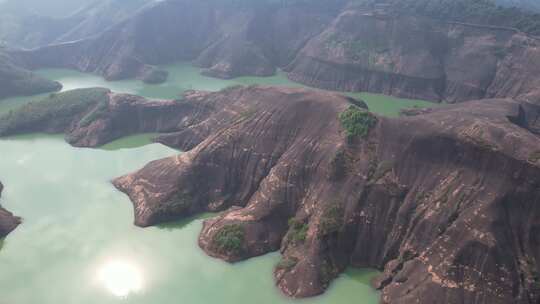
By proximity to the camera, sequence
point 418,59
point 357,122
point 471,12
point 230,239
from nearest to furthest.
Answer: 1. point 230,239
2. point 357,122
3. point 418,59
4. point 471,12

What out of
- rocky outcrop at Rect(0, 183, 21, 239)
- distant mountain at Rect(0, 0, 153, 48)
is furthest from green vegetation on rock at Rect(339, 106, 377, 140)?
distant mountain at Rect(0, 0, 153, 48)

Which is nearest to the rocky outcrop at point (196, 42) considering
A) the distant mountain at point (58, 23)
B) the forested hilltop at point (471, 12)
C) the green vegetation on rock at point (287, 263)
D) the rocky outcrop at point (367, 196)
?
the forested hilltop at point (471, 12)

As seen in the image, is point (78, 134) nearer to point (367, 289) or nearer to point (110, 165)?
point (110, 165)

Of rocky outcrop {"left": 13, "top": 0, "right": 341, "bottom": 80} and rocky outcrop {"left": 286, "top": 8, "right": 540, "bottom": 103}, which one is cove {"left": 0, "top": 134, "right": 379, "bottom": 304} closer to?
rocky outcrop {"left": 286, "top": 8, "right": 540, "bottom": 103}

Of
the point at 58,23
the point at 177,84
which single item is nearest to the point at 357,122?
the point at 177,84

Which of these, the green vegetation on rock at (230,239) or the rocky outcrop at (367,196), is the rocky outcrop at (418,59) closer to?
the rocky outcrop at (367,196)

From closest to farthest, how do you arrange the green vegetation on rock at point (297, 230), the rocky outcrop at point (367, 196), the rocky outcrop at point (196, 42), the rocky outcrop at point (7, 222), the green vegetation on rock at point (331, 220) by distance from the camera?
the rocky outcrop at point (367, 196), the green vegetation on rock at point (331, 220), the green vegetation on rock at point (297, 230), the rocky outcrop at point (7, 222), the rocky outcrop at point (196, 42)

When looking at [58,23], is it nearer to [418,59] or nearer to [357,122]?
[418,59]
